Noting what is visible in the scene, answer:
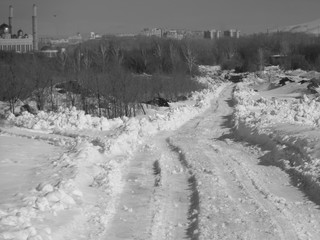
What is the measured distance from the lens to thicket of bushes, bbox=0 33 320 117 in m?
32.6

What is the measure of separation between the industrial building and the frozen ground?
2980 inches

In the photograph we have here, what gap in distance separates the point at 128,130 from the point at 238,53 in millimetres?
95649

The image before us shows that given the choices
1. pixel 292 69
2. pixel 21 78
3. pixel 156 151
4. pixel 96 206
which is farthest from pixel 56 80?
pixel 292 69

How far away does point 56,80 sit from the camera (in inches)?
1508

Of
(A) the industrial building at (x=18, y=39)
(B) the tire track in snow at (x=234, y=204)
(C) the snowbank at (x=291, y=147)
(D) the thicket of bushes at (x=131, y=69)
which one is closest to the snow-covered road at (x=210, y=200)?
(B) the tire track in snow at (x=234, y=204)

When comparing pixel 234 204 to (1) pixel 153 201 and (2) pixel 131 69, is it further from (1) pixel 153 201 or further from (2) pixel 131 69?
(2) pixel 131 69

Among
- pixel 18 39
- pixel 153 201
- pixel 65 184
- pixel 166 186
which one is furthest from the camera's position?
pixel 18 39

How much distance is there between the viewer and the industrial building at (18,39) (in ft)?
290

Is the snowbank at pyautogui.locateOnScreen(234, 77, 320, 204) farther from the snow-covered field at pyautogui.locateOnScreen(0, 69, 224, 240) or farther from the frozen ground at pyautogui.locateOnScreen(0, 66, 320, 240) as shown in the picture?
the snow-covered field at pyautogui.locateOnScreen(0, 69, 224, 240)

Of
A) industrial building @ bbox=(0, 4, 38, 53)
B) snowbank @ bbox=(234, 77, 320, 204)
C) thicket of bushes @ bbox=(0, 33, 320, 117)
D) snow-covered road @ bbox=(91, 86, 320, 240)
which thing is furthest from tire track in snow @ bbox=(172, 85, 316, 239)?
industrial building @ bbox=(0, 4, 38, 53)

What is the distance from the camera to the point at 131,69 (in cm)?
7550

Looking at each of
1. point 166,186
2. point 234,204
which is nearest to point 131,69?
point 166,186

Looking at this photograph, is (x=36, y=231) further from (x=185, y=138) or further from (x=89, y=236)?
(x=185, y=138)

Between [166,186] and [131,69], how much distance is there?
6671 centimetres
